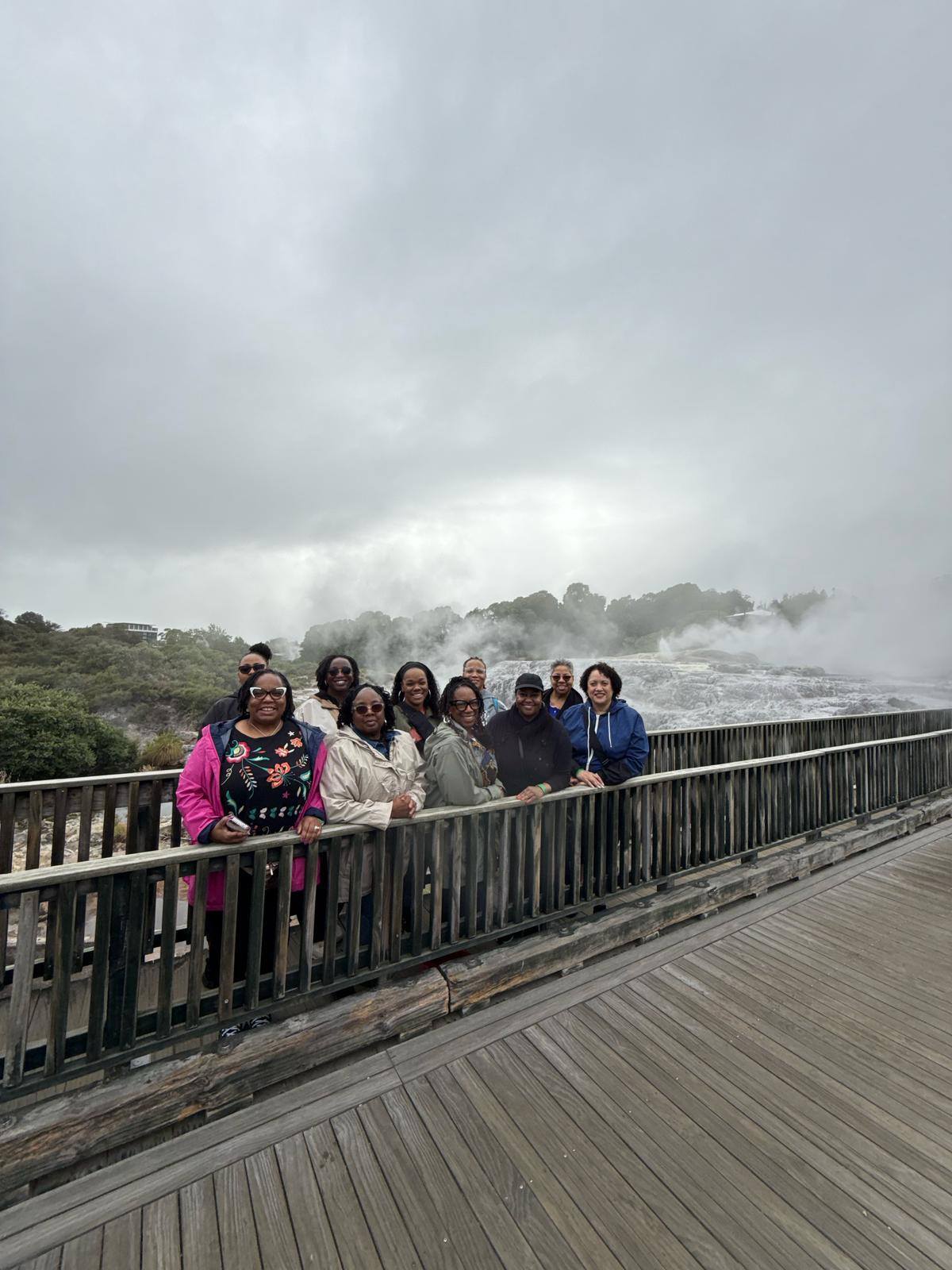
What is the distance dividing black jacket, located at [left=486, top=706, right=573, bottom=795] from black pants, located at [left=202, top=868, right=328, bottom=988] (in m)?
1.10

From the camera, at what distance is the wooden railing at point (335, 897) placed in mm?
1736

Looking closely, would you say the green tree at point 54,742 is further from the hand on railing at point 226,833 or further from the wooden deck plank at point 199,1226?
the wooden deck plank at point 199,1226

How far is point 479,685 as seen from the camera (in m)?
3.78

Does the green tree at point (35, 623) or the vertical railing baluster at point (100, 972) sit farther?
the green tree at point (35, 623)

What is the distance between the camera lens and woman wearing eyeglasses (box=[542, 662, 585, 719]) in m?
4.05

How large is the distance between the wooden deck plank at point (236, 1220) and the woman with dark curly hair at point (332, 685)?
1795 millimetres

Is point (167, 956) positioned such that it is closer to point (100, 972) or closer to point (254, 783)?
point (100, 972)

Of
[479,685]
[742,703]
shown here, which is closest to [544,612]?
[742,703]

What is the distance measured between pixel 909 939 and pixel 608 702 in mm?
2148

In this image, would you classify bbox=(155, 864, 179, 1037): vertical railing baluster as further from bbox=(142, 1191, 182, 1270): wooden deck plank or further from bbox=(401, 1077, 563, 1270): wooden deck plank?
bbox=(401, 1077, 563, 1270): wooden deck plank

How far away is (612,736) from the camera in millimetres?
3293

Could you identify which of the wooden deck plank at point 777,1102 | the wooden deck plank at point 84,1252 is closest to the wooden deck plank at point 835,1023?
the wooden deck plank at point 777,1102

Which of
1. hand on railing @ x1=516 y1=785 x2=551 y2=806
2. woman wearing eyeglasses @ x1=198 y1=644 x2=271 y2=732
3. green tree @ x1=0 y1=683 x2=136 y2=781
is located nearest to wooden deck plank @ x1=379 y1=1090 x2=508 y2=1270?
hand on railing @ x1=516 y1=785 x2=551 y2=806

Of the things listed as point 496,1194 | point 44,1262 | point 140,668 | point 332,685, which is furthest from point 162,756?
point 140,668
